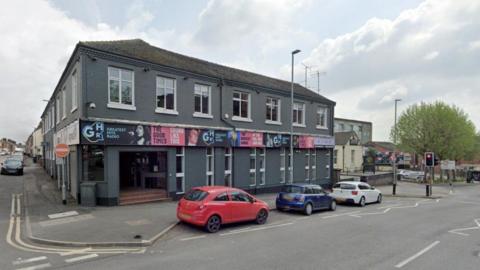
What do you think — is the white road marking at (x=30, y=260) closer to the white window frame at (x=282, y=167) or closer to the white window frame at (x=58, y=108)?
the white window frame at (x=58, y=108)

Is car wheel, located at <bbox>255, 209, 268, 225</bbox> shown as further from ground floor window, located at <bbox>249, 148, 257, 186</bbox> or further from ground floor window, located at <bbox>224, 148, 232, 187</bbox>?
ground floor window, located at <bbox>249, 148, 257, 186</bbox>

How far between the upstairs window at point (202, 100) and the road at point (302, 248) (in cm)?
795

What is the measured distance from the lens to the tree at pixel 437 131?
38.8m

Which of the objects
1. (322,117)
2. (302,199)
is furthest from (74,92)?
(322,117)

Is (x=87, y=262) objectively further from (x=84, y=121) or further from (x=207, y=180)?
(x=207, y=180)

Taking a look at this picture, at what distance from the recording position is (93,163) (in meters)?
14.5

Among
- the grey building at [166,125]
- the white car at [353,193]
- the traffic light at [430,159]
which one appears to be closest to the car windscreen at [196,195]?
the grey building at [166,125]

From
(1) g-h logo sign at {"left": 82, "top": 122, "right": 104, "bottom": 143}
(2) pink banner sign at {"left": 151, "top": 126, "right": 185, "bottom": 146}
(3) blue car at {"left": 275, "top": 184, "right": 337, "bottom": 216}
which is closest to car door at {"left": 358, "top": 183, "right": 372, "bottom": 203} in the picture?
(3) blue car at {"left": 275, "top": 184, "right": 337, "bottom": 216}

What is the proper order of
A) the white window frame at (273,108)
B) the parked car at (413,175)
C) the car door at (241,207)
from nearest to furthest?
the car door at (241,207) → the white window frame at (273,108) → the parked car at (413,175)

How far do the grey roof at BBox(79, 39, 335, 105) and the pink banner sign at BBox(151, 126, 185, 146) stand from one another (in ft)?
11.4

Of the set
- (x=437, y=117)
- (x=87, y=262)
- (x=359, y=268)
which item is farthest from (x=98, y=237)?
(x=437, y=117)

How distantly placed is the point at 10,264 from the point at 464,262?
11.1m

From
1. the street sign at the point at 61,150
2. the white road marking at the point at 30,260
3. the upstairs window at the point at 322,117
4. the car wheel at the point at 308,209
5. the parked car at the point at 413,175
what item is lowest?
the parked car at the point at 413,175

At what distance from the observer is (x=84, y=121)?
13.7 m
